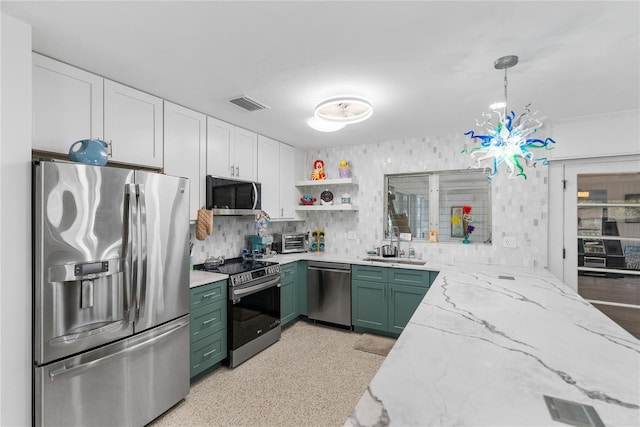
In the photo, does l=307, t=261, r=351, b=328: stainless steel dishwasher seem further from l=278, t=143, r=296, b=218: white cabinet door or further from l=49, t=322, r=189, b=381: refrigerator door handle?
l=49, t=322, r=189, b=381: refrigerator door handle

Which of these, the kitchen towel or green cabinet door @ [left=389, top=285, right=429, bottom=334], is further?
green cabinet door @ [left=389, top=285, right=429, bottom=334]

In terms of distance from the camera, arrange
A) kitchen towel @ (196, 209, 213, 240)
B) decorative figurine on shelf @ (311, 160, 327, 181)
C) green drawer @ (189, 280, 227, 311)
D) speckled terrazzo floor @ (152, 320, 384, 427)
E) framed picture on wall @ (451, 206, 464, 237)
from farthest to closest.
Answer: decorative figurine on shelf @ (311, 160, 327, 181) → framed picture on wall @ (451, 206, 464, 237) → kitchen towel @ (196, 209, 213, 240) → green drawer @ (189, 280, 227, 311) → speckled terrazzo floor @ (152, 320, 384, 427)

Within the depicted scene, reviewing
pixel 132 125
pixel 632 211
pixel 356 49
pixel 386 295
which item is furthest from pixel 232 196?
pixel 632 211

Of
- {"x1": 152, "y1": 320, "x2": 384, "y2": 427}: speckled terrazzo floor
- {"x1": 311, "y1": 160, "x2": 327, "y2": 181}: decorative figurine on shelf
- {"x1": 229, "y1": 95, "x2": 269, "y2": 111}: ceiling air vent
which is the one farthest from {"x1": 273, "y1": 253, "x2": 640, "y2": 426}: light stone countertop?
{"x1": 311, "y1": 160, "x2": 327, "y2": 181}: decorative figurine on shelf

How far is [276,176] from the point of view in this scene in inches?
160

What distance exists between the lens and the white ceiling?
58.3 inches

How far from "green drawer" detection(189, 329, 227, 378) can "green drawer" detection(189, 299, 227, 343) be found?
5 centimetres

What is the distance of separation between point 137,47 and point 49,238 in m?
1.22

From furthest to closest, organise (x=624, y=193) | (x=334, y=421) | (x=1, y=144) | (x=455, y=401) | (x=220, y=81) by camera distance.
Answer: (x=624, y=193) < (x=220, y=81) < (x=334, y=421) < (x=1, y=144) < (x=455, y=401)

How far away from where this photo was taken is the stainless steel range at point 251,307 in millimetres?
2785

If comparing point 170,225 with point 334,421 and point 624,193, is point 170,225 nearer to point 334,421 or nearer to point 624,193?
point 334,421

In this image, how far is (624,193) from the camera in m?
2.99

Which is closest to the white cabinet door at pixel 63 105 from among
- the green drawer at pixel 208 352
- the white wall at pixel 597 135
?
the green drawer at pixel 208 352

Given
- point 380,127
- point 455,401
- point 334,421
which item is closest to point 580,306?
point 455,401
